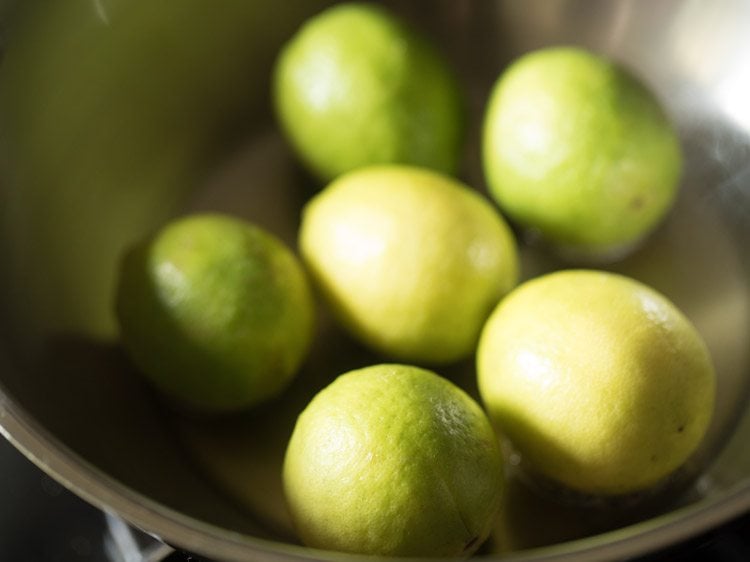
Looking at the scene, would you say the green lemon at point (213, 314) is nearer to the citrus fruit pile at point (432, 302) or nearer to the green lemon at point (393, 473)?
the citrus fruit pile at point (432, 302)

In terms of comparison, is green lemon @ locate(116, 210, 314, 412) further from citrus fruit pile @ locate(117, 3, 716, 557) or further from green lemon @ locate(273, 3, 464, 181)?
green lemon @ locate(273, 3, 464, 181)

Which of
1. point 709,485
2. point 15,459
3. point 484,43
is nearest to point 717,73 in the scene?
point 484,43

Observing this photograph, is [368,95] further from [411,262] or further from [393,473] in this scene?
[393,473]

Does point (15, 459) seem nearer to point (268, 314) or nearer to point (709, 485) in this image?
point (268, 314)

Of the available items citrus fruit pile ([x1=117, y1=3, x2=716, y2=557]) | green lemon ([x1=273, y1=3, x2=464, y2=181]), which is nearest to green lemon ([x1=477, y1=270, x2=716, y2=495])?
citrus fruit pile ([x1=117, y1=3, x2=716, y2=557])

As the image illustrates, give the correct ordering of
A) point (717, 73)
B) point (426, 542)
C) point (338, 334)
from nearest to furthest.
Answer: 1. point (426, 542)
2. point (338, 334)
3. point (717, 73)

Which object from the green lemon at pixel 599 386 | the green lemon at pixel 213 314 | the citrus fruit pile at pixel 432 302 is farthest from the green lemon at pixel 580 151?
the green lemon at pixel 213 314

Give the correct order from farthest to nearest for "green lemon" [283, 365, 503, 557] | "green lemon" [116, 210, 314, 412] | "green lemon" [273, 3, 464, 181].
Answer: "green lemon" [273, 3, 464, 181] → "green lemon" [116, 210, 314, 412] → "green lemon" [283, 365, 503, 557]
